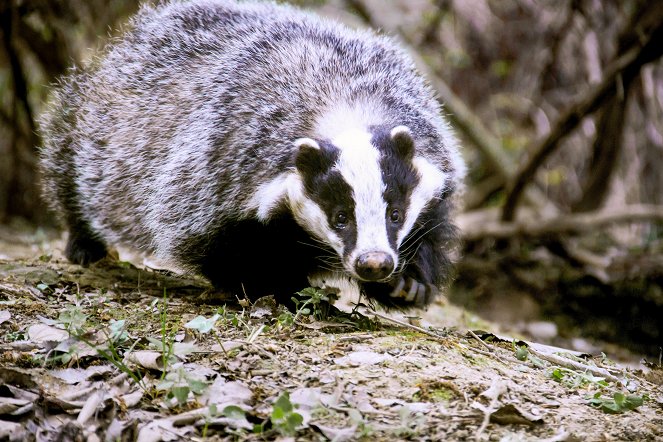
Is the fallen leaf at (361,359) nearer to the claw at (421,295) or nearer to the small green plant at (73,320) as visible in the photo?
the claw at (421,295)

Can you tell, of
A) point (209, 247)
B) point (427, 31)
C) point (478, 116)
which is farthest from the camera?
point (478, 116)

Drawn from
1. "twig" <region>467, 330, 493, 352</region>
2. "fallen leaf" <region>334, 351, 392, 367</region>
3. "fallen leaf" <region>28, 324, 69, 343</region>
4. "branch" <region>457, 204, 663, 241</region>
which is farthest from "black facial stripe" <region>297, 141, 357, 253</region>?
"branch" <region>457, 204, 663, 241</region>

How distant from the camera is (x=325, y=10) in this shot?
9.79m

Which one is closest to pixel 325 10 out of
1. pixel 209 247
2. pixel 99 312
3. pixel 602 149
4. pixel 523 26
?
pixel 523 26

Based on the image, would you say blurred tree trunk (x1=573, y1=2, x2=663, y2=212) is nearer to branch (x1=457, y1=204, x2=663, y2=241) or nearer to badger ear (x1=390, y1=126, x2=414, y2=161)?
branch (x1=457, y1=204, x2=663, y2=241)

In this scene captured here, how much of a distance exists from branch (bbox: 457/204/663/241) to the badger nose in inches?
178

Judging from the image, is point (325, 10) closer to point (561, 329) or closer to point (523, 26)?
point (523, 26)

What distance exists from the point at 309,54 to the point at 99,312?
1924 millimetres

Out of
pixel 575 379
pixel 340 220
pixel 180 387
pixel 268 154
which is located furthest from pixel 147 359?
pixel 575 379

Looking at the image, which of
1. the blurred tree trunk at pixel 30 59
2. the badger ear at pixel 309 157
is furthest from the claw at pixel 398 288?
the blurred tree trunk at pixel 30 59

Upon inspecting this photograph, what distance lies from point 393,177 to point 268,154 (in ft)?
2.39

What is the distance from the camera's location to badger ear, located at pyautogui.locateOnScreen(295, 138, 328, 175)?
152 inches

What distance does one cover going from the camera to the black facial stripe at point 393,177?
3.84m

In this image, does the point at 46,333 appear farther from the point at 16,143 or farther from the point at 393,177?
the point at 16,143
